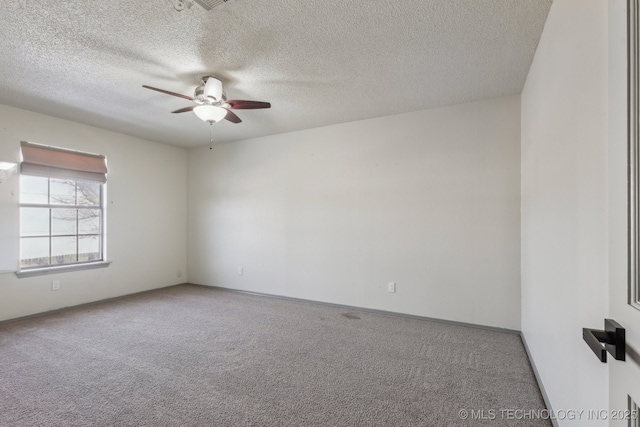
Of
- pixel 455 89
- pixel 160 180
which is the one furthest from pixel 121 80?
pixel 455 89

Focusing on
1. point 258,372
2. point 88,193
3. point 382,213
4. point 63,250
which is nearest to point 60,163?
point 88,193

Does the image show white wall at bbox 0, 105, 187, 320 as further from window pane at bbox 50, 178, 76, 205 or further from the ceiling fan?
the ceiling fan

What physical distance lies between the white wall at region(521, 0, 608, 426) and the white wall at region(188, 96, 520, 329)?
95 centimetres

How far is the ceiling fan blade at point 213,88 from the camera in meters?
2.66

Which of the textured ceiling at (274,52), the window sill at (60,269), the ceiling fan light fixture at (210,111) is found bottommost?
the window sill at (60,269)

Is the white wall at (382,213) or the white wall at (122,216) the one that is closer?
the white wall at (382,213)

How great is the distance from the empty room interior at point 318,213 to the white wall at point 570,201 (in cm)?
2

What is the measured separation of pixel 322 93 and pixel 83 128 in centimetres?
360

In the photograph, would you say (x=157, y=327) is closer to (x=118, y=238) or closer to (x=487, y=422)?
(x=118, y=238)

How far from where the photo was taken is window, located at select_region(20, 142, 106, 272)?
3.70m

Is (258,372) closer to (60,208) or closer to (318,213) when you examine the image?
(318,213)

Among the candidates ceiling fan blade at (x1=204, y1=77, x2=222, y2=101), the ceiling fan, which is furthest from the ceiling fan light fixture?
ceiling fan blade at (x1=204, y1=77, x2=222, y2=101)

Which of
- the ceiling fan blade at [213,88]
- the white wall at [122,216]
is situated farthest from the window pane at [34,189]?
the ceiling fan blade at [213,88]

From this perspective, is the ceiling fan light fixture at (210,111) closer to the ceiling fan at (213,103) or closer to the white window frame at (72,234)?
the ceiling fan at (213,103)
